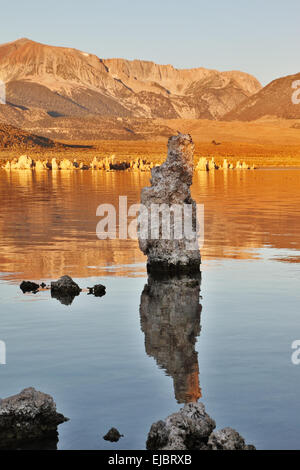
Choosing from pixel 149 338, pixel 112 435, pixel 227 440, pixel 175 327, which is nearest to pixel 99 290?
pixel 175 327

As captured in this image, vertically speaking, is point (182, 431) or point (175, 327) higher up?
point (175, 327)

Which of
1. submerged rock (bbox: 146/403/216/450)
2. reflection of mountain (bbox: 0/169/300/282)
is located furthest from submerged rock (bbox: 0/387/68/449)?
reflection of mountain (bbox: 0/169/300/282)

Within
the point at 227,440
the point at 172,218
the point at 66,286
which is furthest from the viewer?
the point at 172,218

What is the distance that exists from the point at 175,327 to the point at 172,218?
302 inches

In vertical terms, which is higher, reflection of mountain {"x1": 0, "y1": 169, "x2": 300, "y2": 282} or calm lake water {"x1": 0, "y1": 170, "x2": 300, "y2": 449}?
reflection of mountain {"x1": 0, "y1": 169, "x2": 300, "y2": 282}

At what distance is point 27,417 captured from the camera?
1265 centimetres

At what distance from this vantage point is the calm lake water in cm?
1332

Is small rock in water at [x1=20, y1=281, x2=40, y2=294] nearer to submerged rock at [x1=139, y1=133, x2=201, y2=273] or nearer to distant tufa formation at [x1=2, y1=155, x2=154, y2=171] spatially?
submerged rock at [x1=139, y1=133, x2=201, y2=273]

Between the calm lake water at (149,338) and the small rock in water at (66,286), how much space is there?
58cm

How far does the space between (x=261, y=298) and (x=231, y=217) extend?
2404 centimetres

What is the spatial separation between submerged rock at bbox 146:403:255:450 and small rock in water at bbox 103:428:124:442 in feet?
2.03

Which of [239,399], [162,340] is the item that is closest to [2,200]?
[162,340]

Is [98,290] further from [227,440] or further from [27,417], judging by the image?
[227,440]
